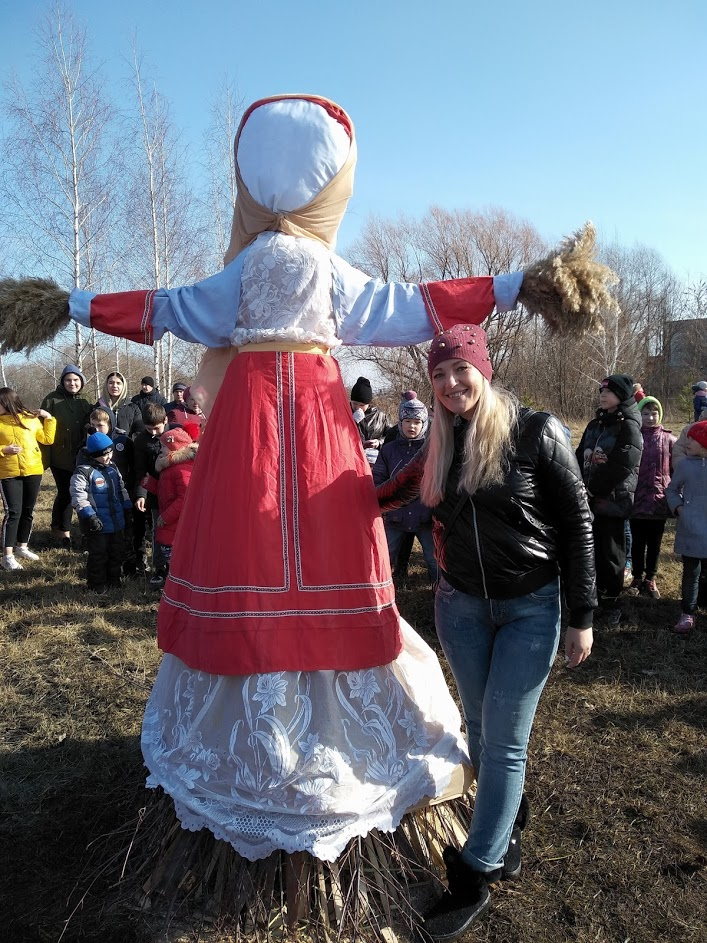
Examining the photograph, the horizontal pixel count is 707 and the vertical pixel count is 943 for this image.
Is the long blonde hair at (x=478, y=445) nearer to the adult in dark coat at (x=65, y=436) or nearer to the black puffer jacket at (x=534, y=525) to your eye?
the black puffer jacket at (x=534, y=525)

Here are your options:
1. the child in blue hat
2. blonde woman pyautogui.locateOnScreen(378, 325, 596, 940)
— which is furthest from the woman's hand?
the child in blue hat

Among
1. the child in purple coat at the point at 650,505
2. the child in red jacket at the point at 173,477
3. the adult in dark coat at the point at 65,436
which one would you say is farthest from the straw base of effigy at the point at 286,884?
the adult in dark coat at the point at 65,436

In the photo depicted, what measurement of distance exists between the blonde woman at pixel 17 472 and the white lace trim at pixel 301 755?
499 centimetres

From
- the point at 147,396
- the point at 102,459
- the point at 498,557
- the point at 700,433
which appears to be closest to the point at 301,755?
the point at 498,557

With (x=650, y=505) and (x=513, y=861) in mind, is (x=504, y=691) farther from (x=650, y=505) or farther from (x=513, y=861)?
(x=650, y=505)

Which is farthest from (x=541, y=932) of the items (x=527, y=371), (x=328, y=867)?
(x=527, y=371)

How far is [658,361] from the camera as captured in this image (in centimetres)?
3222

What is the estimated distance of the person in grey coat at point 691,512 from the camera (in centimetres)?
488

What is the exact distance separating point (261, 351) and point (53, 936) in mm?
2045

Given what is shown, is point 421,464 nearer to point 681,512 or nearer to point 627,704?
point 627,704

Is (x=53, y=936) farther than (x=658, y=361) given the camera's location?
No

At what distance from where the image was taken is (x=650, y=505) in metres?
5.63

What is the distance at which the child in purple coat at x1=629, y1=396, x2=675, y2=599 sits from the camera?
5.63 meters

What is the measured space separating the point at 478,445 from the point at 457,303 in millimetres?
726
